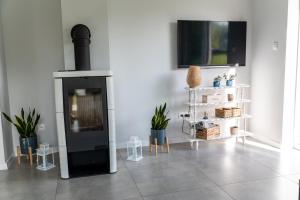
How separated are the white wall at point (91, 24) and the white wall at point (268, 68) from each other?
238cm

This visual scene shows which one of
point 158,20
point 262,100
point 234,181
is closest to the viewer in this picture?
point 234,181

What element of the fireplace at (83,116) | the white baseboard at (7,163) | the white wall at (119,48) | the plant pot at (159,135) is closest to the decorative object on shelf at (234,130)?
→ the white wall at (119,48)

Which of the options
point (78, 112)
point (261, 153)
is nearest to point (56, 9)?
point (78, 112)

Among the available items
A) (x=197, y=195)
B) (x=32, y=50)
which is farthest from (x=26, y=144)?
(x=197, y=195)

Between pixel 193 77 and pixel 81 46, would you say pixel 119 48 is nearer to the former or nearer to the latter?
pixel 81 46

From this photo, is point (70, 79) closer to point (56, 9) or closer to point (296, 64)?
point (56, 9)

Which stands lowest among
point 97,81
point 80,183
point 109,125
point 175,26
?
point 80,183

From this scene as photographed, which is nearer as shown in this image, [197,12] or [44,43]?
[44,43]

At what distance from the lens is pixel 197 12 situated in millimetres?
4184

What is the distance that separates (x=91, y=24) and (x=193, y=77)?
1522 mm

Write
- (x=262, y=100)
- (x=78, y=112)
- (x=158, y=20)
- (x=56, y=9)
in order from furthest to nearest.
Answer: (x=262, y=100), (x=158, y=20), (x=56, y=9), (x=78, y=112)

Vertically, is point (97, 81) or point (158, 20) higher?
point (158, 20)

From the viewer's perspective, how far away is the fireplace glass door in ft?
9.95

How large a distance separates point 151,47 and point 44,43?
1486mm
